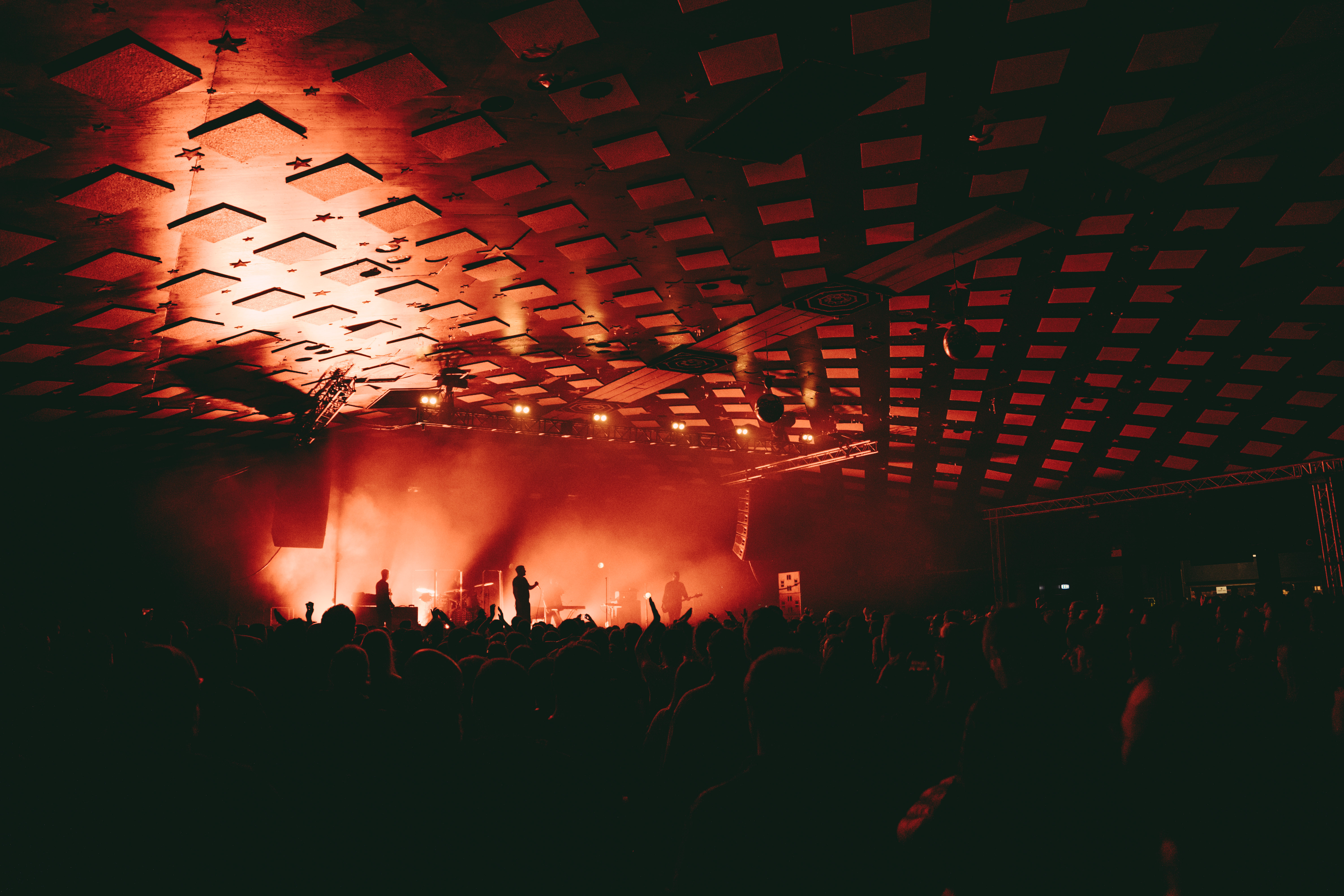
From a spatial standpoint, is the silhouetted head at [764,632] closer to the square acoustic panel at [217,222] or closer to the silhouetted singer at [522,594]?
the square acoustic panel at [217,222]

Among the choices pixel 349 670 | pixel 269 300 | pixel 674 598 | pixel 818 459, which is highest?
pixel 269 300

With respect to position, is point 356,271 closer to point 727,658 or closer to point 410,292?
point 410,292

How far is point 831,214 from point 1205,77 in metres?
2.79

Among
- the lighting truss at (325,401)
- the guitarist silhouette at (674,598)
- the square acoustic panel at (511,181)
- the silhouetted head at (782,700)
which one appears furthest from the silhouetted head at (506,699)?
the guitarist silhouette at (674,598)

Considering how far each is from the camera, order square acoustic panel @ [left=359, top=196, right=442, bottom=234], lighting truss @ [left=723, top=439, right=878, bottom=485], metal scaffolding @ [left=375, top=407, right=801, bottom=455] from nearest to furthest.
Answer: square acoustic panel @ [left=359, top=196, right=442, bottom=234]
metal scaffolding @ [left=375, top=407, right=801, bottom=455]
lighting truss @ [left=723, top=439, right=878, bottom=485]

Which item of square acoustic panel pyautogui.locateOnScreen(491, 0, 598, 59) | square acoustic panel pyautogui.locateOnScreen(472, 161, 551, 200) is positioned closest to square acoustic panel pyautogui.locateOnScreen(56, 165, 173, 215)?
square acoustic panel pyautogui.locateOnScreen(472, 161, 551, 200)

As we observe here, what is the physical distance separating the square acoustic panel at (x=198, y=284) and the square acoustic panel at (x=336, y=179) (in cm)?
199

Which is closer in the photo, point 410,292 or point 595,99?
point 595,99

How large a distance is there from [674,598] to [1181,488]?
10716mm

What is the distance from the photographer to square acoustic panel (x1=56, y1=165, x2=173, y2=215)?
5234 mm

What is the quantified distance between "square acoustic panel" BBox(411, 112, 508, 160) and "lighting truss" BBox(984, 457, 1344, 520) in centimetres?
1345

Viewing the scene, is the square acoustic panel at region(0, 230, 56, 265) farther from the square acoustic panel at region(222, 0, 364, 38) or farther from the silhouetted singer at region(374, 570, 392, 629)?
the silhouetted singer at region(374, 570, 392, 629)

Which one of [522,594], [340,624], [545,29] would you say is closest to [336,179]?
[545,29]

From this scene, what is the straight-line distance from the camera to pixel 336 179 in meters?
5.69
